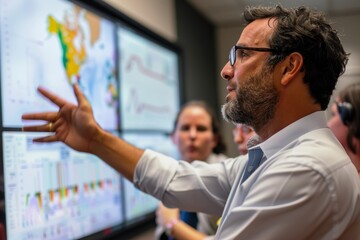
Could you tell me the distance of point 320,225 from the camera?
1002mm

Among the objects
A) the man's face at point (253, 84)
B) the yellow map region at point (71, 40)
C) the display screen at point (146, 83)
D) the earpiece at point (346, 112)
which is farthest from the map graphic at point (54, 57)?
the earpiece at point (346, 112)

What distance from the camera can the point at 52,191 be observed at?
1790mm

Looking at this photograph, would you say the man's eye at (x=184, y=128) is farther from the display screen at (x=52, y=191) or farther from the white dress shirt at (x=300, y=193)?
the white dress shirt at (x=300, y=193)

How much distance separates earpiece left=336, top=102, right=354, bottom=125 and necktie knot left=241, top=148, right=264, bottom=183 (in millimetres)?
708

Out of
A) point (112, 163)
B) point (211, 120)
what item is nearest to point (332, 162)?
point (112, 163)

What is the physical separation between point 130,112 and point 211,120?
488 millimetres

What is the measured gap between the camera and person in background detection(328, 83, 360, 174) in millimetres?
1744

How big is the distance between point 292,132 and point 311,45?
237 millimetres

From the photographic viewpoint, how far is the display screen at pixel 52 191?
1591 millimetres

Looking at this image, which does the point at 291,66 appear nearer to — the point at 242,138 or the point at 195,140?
the point at 242,138

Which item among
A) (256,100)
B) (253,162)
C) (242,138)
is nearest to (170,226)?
(242,138)

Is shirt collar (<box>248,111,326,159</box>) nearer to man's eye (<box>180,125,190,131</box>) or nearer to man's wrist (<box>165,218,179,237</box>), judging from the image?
man's wrist (<box>165,218,179,237</box>)

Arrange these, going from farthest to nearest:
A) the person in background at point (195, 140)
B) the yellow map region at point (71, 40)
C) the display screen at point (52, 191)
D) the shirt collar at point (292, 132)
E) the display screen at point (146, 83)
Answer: the display screen at point (146, 83) < the person in background at point (195, 140) < the yellow map region at point (71, 40) < the display screen at point (52, 191) < the shirt collar at point (292, 132)

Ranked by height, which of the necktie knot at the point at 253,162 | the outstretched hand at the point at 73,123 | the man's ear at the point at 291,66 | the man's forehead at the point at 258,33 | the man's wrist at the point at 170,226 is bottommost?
the man's wrist at the point at 170,226
